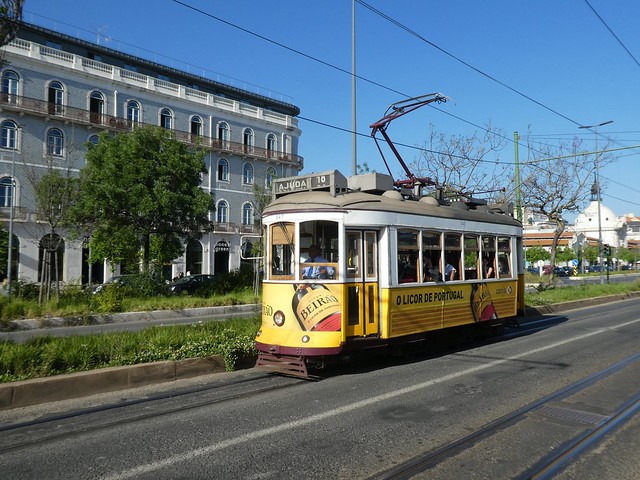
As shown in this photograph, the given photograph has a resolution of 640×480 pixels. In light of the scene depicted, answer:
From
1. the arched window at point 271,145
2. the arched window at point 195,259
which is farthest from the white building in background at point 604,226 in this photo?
the arched window at point 195,259

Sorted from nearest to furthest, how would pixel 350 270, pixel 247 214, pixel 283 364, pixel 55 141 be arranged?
pixel 283 364 < pixel 350 270 < pixel 55 141 < pixel 247 214

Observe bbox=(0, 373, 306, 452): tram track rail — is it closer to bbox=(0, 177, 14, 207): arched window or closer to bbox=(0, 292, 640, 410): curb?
bbox=(0, 292, 640, 410): curb

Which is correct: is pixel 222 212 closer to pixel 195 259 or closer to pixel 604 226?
pixel 195 259

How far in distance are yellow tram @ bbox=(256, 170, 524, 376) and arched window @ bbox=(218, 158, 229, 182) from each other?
118 feet

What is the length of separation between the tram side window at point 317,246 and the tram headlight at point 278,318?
2.35 feet

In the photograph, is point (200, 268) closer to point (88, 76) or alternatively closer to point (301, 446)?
point (88, 76)

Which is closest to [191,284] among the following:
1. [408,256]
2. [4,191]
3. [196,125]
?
[4,191]

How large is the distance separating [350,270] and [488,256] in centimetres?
459

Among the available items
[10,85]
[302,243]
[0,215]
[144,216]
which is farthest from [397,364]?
[10,85]

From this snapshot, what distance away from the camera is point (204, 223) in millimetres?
24688

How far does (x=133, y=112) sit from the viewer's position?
3891 centimetres

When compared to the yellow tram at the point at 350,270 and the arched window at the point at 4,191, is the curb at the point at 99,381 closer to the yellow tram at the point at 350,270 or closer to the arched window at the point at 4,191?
the yellow tram at the point at 350,270

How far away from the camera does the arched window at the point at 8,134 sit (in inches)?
1309

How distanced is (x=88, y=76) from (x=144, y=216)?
19.0 m
